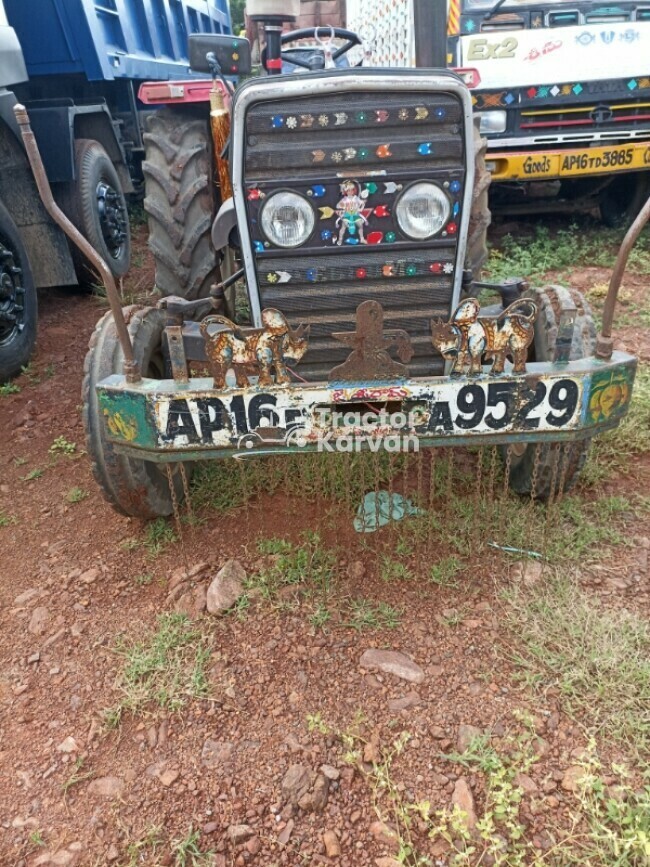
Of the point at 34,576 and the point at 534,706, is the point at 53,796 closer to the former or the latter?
the point at 34,576

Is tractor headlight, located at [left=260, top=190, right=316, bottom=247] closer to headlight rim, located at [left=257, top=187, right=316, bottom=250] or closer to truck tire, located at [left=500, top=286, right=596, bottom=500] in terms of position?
headlight rim, located at [left=257, top=187, right=316, bottom=250]

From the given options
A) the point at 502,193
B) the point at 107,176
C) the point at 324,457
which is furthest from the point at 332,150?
the point at 502,193

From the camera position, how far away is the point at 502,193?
6430 millimetres

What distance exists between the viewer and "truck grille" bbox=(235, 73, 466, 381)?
91.7 inches

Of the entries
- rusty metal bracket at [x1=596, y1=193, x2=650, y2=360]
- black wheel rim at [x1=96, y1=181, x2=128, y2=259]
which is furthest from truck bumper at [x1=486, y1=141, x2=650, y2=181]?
rusty metal bracket at [x1=596, y1=193, x2=650, y2=360]

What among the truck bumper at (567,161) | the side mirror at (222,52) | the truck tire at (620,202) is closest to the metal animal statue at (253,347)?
the side mirror at (222,52)

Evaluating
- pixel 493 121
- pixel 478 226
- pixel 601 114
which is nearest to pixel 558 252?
pixel 601 114

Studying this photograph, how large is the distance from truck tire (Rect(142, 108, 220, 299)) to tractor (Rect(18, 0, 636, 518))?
786 mm

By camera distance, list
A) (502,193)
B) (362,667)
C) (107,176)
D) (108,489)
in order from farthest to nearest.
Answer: (502,193)
(107,176)
(108,489)
(362,667)

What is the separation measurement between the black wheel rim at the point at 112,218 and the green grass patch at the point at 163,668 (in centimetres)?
397

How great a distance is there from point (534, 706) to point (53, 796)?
4.65ft

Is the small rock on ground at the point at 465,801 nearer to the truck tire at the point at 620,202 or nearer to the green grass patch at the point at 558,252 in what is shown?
the green grass patch at the point at 558,252

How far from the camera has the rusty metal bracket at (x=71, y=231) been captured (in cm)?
178

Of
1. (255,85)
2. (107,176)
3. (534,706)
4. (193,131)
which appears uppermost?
(255,85)
